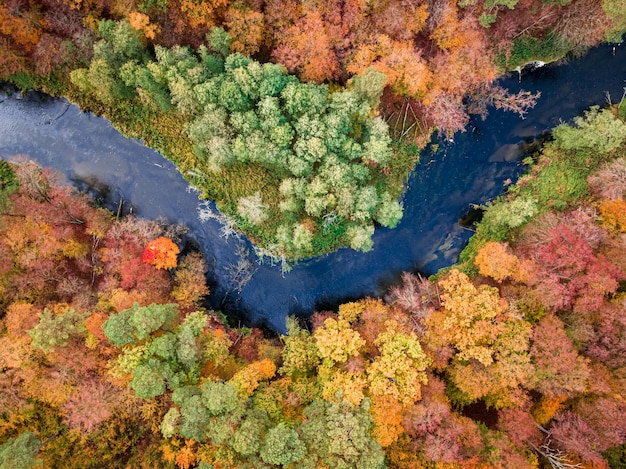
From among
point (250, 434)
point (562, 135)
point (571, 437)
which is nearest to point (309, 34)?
point (562, 135)

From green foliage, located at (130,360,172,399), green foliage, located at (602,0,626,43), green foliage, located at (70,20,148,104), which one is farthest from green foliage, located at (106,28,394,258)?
green foliage, located at (602,0,626,43)

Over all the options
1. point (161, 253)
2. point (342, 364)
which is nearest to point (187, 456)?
point (342, 364)

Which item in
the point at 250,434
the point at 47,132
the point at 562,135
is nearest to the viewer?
the point at 250,434

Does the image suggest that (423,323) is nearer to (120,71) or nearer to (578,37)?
(578,37)

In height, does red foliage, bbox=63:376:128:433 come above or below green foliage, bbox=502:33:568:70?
below

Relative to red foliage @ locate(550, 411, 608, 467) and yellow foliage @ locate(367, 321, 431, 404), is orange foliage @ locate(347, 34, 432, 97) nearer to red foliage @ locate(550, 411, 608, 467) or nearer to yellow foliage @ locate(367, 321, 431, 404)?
yellow foliage @ locate(367, 321, 431, 404)

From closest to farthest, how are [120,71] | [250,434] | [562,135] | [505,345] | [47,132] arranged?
[250,434]
[505,345]
[120,71]
[562,135]
[47,132]

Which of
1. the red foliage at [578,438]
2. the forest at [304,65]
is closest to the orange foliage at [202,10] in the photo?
the forest at [304,65]
